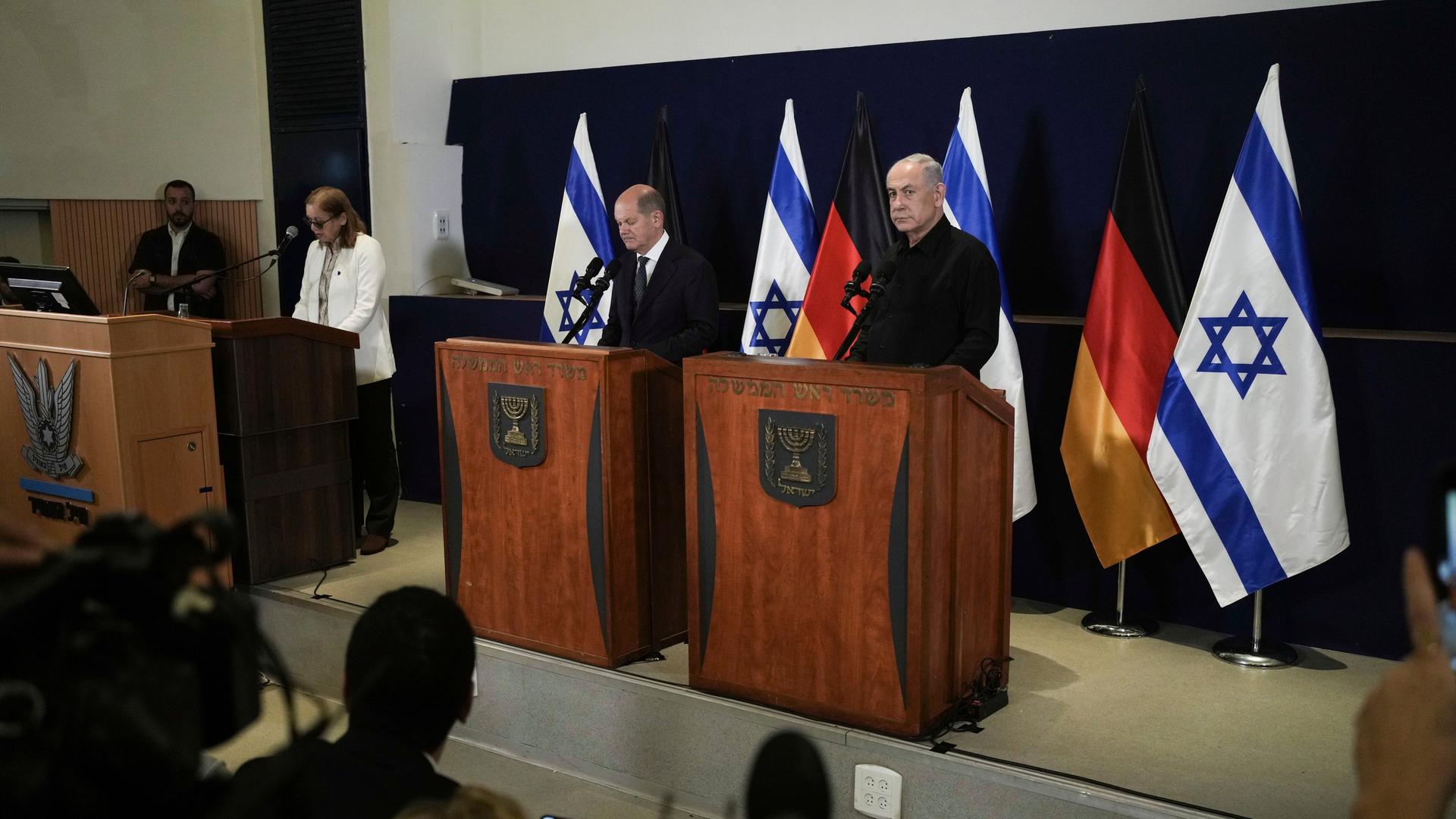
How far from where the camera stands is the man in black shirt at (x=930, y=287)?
12.9ft

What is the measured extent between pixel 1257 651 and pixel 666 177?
3019mm

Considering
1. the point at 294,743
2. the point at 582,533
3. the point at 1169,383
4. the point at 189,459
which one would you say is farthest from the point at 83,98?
the point at 294,743

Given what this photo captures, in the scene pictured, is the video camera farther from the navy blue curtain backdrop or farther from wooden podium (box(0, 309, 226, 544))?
the navy blue curtain backdrop

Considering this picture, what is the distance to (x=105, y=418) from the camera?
4.35 m

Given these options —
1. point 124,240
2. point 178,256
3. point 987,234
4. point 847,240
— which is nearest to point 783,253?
point 847,240

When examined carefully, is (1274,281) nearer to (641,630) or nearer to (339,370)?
(641,630)

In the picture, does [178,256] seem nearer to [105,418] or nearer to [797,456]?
[105,418]

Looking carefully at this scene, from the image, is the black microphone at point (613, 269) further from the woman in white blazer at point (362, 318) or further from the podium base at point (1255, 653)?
the podium base at point (1255, 653)

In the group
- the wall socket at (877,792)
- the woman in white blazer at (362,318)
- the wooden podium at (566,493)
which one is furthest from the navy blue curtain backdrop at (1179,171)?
the wall socket at (877,792)

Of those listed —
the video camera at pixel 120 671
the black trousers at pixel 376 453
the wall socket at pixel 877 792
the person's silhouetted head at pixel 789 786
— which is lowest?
the wall socket at pixel 877 792

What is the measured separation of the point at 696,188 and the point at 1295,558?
9.85ft

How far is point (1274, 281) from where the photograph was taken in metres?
3.94

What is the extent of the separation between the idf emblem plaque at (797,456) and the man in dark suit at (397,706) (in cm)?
157

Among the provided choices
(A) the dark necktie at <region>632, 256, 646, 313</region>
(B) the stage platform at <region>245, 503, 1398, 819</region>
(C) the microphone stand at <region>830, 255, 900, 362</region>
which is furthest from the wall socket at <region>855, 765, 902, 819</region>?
(A) the dark necktie at <region>632, 256, 646, 313</region>
